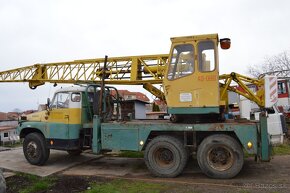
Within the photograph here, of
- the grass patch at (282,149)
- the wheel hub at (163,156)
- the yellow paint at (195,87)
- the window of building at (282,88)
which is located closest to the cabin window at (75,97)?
the yellow paint at (195,87)

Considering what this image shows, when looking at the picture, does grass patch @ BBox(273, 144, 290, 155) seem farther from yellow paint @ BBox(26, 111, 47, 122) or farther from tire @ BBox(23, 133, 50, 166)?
yellow paint @ BBox(26, 111, 47, 122)

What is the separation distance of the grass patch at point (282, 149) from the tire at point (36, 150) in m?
8.17

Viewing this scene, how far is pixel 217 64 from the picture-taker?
30.5ft

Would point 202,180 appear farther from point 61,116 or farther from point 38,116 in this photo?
point 38,116

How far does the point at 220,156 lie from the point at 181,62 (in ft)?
9.01

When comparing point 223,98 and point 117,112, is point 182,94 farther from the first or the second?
point 117,112

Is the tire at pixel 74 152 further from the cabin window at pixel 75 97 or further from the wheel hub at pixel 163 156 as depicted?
the wheel hub at pixel 163 156

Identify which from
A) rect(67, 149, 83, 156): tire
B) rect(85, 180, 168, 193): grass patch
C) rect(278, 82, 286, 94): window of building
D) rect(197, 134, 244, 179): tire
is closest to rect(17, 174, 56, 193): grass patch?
rect(85, 180, 168, 193): grass patch

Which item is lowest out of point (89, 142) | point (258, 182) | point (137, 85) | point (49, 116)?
point (258, 182)

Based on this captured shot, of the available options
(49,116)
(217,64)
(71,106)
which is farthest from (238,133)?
(49,116)

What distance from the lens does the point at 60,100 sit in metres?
11.6

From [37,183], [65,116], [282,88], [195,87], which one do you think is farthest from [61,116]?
[282,88]

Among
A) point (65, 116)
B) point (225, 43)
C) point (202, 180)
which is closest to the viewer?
point (202, 180)

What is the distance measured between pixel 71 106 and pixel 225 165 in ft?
17.3
